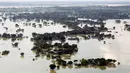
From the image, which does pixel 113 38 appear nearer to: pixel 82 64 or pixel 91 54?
pixel 91 54

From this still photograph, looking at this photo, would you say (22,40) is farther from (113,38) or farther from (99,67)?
(99,67)

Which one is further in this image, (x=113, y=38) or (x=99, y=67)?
(x=113, y=38)

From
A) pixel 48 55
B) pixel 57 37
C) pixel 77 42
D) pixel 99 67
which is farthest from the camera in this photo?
pixel 57 37

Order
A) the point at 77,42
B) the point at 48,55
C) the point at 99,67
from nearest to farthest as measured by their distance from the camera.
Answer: the point at 99,67
the point at 48,55
the point at 77,42

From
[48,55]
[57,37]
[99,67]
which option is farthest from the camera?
[57,37]

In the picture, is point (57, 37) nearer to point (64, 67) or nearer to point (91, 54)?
point (91, 54)

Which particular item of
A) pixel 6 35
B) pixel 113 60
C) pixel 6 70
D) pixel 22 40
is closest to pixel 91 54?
pixel 113 60

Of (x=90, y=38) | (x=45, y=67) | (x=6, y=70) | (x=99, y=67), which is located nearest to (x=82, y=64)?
(x=99, y=67)

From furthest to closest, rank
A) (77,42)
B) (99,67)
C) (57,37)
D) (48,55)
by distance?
1. (57,37)
2. (77,42)
3. (48,55)
4. (99,67)

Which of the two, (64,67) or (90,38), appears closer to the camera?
(64,67)
